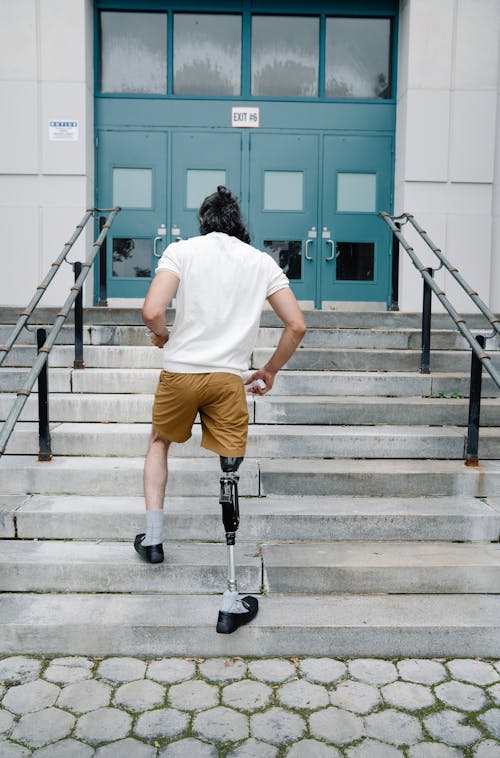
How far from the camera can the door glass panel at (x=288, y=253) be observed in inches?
334

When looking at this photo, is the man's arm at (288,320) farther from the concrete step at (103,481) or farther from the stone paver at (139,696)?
the stone paver at (139,696)

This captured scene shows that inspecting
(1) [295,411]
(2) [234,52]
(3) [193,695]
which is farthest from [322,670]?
(2) [234,52]

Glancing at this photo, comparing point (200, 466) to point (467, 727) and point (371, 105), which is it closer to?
point (467, 727)

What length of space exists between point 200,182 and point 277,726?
6.83 metres

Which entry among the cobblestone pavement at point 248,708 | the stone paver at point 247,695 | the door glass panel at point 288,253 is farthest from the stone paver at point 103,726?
the door glass panel at point 288,253

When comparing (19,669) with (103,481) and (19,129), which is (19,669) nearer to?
(103,481)

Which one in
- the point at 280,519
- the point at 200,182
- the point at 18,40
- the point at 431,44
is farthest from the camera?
the point at 200,182

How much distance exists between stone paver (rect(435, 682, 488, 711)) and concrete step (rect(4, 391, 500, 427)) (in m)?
2.14

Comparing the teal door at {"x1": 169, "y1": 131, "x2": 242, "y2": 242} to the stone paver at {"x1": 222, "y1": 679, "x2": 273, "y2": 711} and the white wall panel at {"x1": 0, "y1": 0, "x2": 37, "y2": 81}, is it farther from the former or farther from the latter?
the stone paver at {"x1": 222, "y1": 679, "x2": 273, "y2": 711}

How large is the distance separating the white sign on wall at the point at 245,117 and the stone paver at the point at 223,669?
262 inches

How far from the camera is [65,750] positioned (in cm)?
245

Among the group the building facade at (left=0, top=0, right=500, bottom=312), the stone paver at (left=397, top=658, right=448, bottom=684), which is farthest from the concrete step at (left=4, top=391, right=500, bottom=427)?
the building facade at (left=0, top=0, right=500, bottom=312)

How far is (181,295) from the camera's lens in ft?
10.2

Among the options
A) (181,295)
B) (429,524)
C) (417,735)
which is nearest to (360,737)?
(417,735)
